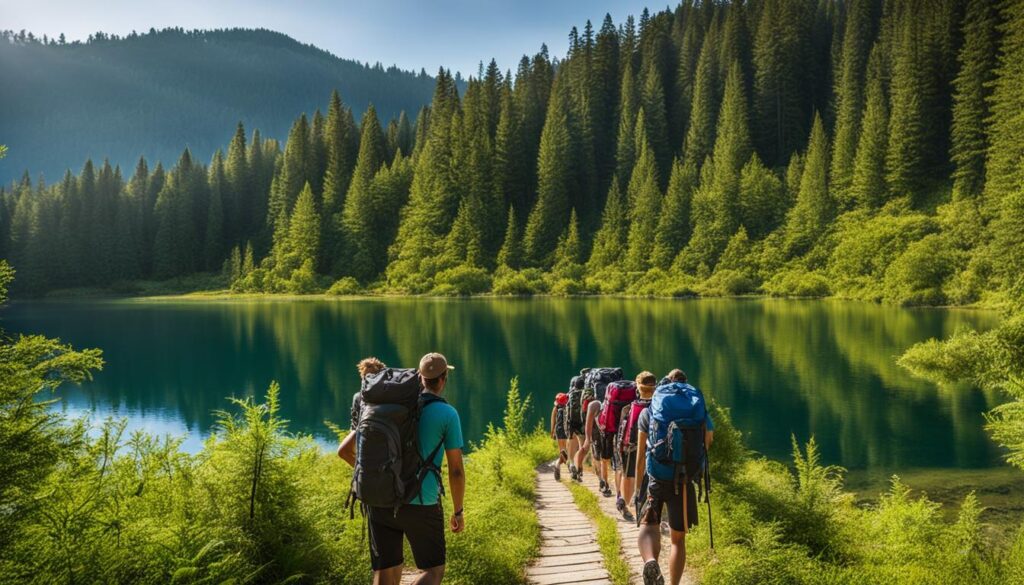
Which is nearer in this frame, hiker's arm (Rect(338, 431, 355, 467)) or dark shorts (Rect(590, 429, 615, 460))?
hiker's arm (Rect(338, 431, 355, 467))

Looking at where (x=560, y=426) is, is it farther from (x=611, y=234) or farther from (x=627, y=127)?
(x=627, y=127)

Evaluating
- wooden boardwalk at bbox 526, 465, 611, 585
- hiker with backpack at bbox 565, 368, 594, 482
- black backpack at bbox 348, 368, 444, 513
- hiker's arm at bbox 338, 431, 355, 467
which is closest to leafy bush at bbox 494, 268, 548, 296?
hiker with backpack at bbox 565, 368, 594, 482

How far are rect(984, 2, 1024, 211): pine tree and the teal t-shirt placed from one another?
6497 cm

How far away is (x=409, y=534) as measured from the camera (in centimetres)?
456

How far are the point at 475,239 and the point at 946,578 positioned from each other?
84387mm

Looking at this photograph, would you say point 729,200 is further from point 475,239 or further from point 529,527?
point 529,527

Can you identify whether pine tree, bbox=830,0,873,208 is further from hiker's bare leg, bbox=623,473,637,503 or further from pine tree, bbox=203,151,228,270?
pine tree, bbox=203,151,228,270

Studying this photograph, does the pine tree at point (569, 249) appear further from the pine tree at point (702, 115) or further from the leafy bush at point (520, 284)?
the pine tree at point (702, 115)

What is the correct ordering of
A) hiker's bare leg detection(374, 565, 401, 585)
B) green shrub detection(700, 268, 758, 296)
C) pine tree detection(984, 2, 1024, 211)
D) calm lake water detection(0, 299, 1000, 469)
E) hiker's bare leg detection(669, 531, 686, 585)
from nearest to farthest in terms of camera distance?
hiker's bare leg detection(374, 565, 401, 585)
hiker's bare leg detection(669, 531, 686, 585)
calm lake water detection(0, 299, 1000, 469)
pine tree detection(984, 2, 1024, 211)
green shrub detection(700, 268, 758, 296)

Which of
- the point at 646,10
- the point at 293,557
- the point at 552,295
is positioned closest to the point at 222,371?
the point at 293,557

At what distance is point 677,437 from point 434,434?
2.49 m

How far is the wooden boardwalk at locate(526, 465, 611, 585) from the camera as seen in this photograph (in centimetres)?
652

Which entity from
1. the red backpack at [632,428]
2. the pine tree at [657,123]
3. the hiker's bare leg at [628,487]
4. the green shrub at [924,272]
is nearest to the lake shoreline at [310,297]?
the green shrub at [924,272]

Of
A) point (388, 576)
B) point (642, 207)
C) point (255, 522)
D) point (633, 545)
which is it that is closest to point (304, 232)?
point (642, 207)
